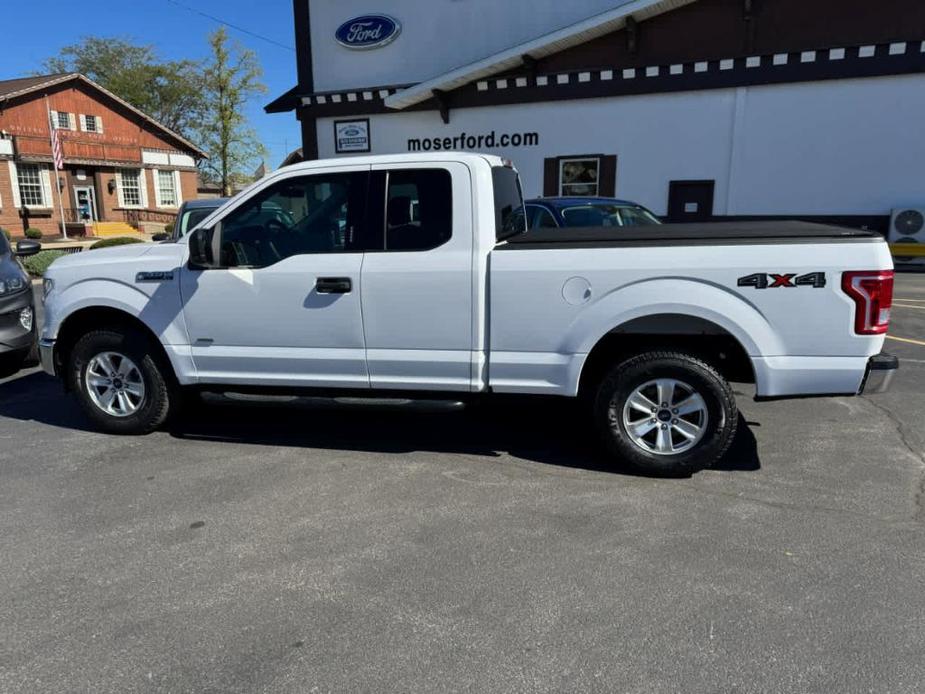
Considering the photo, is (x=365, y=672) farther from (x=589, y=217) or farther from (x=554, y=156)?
(x=554, y=156)

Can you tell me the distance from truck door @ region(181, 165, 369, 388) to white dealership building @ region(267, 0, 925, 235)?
13.6 metres

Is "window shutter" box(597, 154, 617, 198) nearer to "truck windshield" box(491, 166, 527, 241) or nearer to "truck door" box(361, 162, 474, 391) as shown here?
"truck windshield" box(491, 166, 527, 241)

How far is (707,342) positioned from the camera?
13.4ft

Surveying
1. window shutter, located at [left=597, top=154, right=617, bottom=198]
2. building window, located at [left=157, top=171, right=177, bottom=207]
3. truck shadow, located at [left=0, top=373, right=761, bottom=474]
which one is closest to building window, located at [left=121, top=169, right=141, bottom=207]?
building window, located at [left=157, top=171, right=177, bottom=207]

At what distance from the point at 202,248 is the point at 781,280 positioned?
359 centimetres

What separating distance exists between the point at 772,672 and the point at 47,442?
498 centimetres

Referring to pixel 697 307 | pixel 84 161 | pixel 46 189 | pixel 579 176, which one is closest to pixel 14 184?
pixel 46 189

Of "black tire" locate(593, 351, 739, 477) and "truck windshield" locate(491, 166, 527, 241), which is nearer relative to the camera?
"black tire" locate(593, 351, 739, 477)

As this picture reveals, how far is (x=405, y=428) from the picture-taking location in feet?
16.8

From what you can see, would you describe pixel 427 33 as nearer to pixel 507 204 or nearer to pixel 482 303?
pixel 507 204

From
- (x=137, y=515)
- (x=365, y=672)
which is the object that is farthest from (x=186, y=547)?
(x=365, y=672)

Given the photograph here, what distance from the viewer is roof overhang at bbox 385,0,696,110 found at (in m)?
15.3

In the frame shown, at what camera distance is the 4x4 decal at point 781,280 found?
3.62m

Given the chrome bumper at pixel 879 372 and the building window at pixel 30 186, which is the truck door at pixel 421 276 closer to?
Result: the chrome bumper at pixel 879 372
